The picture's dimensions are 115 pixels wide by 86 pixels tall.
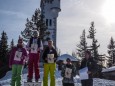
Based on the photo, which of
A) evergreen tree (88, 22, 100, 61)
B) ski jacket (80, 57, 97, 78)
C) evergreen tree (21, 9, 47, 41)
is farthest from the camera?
evergreen tree (88, 22, 100, 61)

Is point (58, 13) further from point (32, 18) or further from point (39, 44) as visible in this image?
point (39, 44)

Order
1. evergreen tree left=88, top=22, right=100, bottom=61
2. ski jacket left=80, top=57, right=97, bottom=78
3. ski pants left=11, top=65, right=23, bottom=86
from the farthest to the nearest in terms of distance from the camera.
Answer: evergreen tree left=88, top=22, right=100, bottom=61 < ski jacket left=80, top=57, right=97, bottom=78 < ski pants left=11, top=65, right=23, bottom=86

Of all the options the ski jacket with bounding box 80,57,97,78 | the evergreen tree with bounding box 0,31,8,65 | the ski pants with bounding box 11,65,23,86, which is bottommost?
the ski pants with bounding box 11,65,23,86

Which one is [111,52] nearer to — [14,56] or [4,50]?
[4,50]

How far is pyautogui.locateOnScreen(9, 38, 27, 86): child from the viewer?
13016 mm

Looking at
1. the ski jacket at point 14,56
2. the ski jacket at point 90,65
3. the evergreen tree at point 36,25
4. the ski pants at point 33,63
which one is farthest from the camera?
the evergreen tree at point 36,25

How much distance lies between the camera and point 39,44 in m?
14.2

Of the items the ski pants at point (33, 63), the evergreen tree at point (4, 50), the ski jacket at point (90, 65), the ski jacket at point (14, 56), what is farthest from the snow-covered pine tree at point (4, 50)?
the ski jacket at point (90, 65)

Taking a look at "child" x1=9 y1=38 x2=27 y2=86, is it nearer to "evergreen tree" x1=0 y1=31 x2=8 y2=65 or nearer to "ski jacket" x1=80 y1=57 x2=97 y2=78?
"ski jacket" x1=80 y1=57 x2=97 y2=78

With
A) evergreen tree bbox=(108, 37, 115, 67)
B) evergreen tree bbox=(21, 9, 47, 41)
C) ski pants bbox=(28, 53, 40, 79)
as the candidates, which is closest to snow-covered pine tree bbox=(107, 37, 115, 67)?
evergreen tree bbox=(108, 37, 115, 67)

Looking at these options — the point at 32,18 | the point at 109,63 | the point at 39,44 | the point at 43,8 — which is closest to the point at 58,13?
the point at 43,8

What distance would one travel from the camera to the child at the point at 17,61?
13016mm

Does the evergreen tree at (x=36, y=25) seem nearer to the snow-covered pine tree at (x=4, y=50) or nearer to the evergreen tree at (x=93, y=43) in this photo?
the snow-covered pine tree at (x=4, y=50)

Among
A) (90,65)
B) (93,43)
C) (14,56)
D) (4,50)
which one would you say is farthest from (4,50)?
(90,65)
